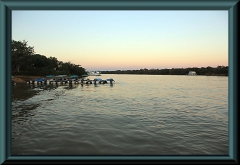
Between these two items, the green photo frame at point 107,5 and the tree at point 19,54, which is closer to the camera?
the green photo frame at point 107,5

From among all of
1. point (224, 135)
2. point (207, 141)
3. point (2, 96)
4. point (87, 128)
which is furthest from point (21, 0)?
point (224, 135)

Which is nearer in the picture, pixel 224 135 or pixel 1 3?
pixel 1 3

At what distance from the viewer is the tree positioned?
156ft

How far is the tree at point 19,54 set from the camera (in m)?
47.5

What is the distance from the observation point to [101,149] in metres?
5.62

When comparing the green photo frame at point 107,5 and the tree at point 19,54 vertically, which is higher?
the tree at point 19,54

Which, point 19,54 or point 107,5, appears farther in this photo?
point 19,54

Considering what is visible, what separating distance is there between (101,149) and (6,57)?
13.9ft

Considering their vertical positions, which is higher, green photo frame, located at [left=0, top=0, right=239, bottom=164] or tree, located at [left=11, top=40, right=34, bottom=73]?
tree, located at [left=11, top=40, right=34, bottom=73]

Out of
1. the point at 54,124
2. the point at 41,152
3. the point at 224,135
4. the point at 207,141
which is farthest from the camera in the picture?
the point at 54,124

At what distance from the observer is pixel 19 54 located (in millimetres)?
49000

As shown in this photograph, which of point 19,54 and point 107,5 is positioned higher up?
point 19,54

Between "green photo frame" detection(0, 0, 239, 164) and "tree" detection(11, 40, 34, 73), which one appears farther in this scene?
"tree" detection(11, 40, 34, 73)

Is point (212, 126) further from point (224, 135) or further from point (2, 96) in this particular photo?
point (2, 96)
